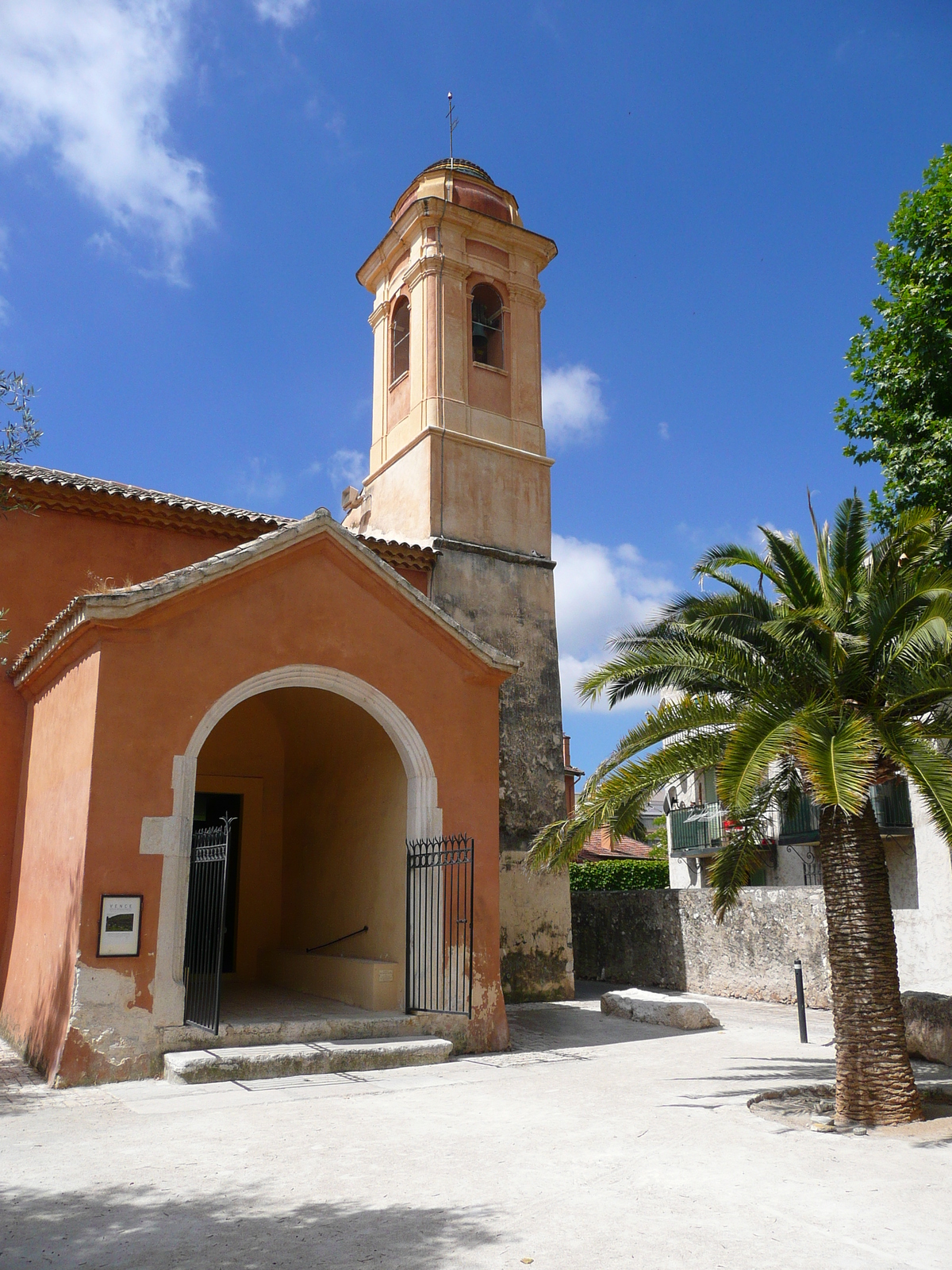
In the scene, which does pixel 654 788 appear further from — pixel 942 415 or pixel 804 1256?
pixel 942 415

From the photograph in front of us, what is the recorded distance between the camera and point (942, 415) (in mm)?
13789

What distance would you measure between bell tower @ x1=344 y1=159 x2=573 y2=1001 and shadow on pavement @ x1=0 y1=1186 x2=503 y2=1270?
10824 millimetres

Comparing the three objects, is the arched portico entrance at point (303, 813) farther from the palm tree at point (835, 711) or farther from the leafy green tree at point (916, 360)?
the leafy green tree at point (916, 360)

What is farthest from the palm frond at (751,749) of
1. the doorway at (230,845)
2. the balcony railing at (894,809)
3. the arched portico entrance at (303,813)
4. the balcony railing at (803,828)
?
the balcony railing at (803,828)

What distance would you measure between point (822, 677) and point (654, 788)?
1.84m

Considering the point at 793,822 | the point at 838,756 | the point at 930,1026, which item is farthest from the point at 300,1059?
the point at 793,822

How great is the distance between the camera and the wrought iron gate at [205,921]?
9.68 m

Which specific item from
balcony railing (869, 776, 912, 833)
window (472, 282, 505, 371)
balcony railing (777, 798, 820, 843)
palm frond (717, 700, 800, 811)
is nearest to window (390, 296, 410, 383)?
window (472, 282, 505, 371)

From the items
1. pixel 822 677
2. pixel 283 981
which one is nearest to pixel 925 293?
pixel 822 677

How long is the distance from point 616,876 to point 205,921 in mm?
23038

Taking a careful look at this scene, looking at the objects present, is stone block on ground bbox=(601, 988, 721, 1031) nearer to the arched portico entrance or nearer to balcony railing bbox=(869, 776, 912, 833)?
the arched portico entrance

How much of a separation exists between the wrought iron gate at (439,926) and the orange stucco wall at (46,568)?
16.8 feet

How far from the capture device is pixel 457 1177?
641cm

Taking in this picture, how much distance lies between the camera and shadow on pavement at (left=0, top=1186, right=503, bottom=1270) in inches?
195
